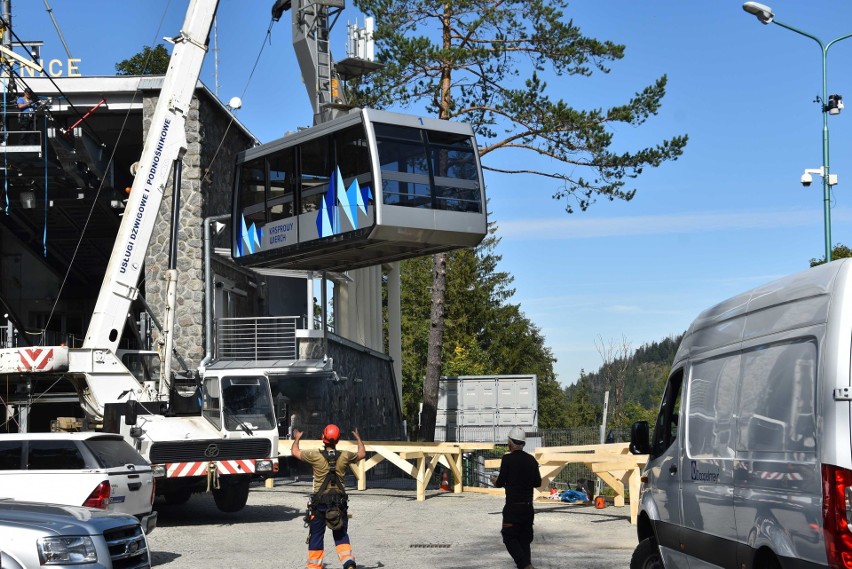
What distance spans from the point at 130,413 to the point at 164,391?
1948 mm

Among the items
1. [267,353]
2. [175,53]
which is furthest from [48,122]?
[267,353]

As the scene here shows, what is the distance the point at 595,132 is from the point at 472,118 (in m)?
4.02

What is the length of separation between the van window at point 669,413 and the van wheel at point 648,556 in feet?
2.74

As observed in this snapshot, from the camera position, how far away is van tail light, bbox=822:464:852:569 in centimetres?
604

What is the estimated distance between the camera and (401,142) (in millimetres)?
19594

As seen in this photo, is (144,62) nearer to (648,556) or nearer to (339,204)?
(339,204)

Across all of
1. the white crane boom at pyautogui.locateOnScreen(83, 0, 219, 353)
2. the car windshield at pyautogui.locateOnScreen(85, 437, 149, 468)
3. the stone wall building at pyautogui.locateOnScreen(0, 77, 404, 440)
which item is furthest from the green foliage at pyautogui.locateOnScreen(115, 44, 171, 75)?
the car windshield at pyautogui.locateOnScreen(85, 437, 149, 468)

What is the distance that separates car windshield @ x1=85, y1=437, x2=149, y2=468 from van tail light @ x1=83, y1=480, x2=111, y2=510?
14.1 inches

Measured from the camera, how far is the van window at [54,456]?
1286 cm

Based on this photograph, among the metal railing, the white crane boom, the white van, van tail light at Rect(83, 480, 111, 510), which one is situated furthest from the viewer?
the metal railing

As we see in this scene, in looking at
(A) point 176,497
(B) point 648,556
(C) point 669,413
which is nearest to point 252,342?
(A) point 176,497

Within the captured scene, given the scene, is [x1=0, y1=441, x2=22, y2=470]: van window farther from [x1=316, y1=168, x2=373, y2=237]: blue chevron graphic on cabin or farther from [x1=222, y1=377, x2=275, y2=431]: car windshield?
[x1=316, y1=168, x2=373, y2=237]: blue chevron graphic on cabin

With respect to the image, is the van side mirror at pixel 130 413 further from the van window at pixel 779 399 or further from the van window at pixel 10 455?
the van window at pixel 779 399

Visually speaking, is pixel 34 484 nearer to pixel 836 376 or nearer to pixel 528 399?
pixel 836 376
